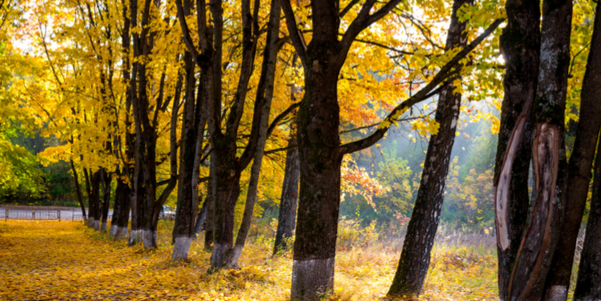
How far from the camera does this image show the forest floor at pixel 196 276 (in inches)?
218

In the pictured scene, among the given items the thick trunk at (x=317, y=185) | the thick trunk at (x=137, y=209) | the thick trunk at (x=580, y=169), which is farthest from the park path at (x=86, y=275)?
the thick trunk at (x=580, y=169)

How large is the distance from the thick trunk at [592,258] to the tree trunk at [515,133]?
482mm

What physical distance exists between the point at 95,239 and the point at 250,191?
11.2 m

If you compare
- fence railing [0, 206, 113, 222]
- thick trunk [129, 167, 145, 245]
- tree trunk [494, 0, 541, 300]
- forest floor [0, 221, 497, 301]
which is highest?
tree trunk [494, 0, 541, 300]

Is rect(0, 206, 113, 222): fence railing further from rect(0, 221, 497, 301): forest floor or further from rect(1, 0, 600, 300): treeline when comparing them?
rect(0, 221, 497, 301): forest floor

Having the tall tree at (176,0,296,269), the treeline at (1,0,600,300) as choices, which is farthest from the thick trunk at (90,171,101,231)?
the tall tree at (176,0,296,269)

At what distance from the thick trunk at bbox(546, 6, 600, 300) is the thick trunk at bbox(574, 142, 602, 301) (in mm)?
83

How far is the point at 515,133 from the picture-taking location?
137 inches

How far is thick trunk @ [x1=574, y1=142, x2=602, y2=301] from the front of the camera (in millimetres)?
3115

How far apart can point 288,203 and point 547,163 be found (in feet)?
26.1

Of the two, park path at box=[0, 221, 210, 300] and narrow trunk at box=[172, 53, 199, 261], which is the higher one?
narrow trunk at box=[172, 53, 199, 261]

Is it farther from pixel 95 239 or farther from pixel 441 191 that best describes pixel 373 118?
pixel 95 239

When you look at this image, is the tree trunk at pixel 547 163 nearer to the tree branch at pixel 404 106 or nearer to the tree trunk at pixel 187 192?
the tree branch at pixel 404 106

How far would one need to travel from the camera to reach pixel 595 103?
10.3 ft
